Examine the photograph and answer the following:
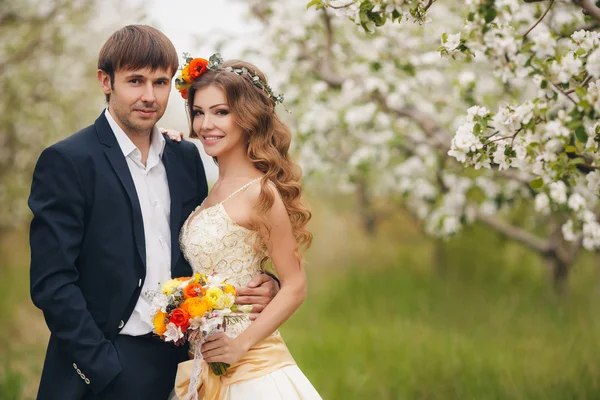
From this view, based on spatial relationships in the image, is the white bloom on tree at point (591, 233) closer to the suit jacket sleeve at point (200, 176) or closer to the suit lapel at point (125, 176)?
the suit jacket sleeve at point (200, 176)

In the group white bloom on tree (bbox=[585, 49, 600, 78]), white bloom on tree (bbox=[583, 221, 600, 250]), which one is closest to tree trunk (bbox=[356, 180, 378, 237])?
white bloom on tree (bbox=[583, 221, 600, 250])

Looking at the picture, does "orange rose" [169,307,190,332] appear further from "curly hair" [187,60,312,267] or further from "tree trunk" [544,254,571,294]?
"tree trunk" [544,254,571,294]

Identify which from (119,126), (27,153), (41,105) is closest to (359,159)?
(119,126)

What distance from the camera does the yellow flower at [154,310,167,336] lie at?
2621mm

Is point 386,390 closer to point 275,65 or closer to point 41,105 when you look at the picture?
point 275,65

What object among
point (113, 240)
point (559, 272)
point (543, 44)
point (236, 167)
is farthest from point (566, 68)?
point (559, 272)

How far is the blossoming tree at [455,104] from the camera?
225 cm

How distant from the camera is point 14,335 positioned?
26.6ft

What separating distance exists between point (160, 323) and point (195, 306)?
0.17 m

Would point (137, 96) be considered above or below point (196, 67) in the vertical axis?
below

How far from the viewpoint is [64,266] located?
2676mm

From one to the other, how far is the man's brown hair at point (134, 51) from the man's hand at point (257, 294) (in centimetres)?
103

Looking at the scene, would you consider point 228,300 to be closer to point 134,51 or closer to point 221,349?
point 221,349

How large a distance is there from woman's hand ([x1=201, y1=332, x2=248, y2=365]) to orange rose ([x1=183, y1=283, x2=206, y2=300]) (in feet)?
0.85
